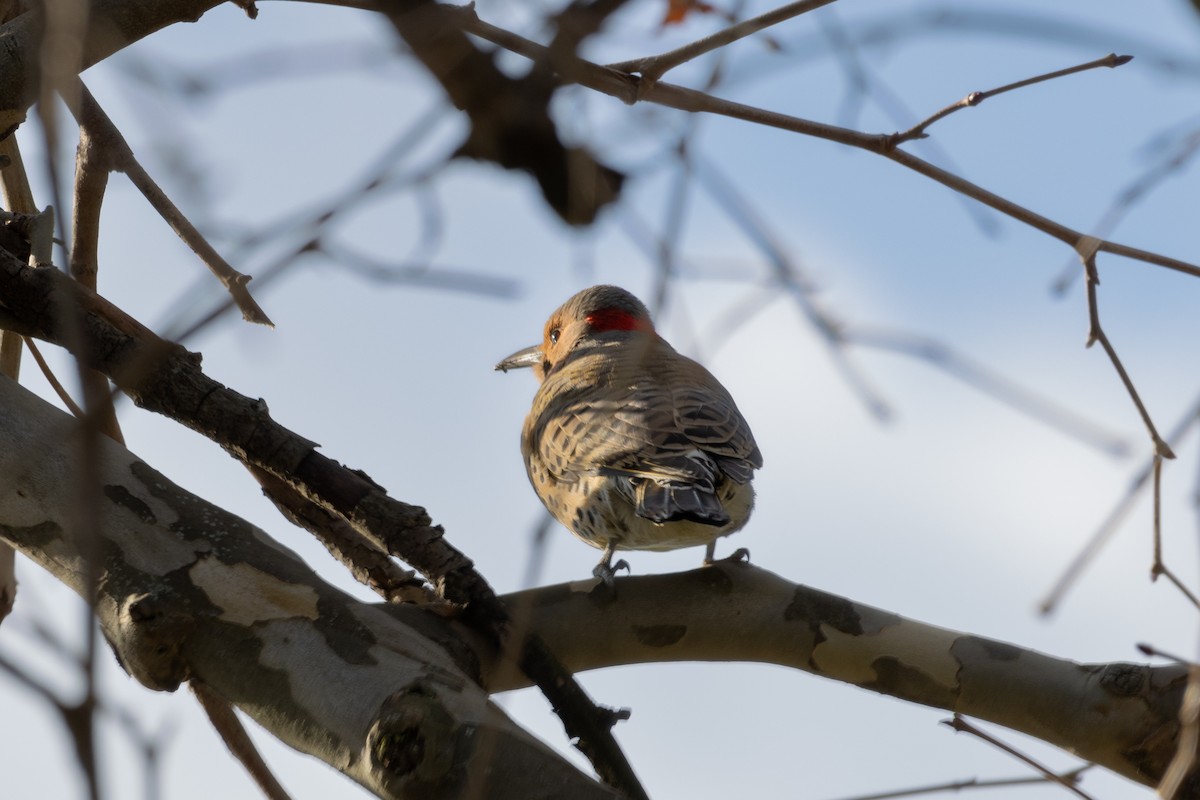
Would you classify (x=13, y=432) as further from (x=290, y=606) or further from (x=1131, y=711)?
(x=1131, y=711)

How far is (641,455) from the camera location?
196 inches

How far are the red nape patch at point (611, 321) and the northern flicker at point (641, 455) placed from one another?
40.3 inches

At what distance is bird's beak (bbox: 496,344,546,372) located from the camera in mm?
7762

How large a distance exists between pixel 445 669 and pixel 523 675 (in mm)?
466

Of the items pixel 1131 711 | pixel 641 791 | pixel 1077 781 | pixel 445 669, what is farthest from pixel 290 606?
pixel 1131 711

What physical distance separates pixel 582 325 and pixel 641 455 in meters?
2.63

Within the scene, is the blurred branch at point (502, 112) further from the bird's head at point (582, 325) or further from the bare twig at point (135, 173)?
the bird's head at point (582, 325)

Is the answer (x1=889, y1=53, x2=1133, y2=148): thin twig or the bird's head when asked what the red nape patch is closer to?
the bird's head

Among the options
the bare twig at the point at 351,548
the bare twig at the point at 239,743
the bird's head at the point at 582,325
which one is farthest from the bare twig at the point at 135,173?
the bird's head at the point at 582,325

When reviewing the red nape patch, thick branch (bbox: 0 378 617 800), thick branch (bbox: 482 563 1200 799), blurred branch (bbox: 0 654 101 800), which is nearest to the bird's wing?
thick branch (bbox: 482 563 1200 799)

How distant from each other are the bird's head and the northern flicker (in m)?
0.99

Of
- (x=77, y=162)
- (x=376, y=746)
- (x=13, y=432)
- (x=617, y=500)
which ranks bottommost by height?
(x=376, y=746)

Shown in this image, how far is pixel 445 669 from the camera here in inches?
110

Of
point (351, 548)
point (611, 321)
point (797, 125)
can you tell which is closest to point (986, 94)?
point (797, 125)
